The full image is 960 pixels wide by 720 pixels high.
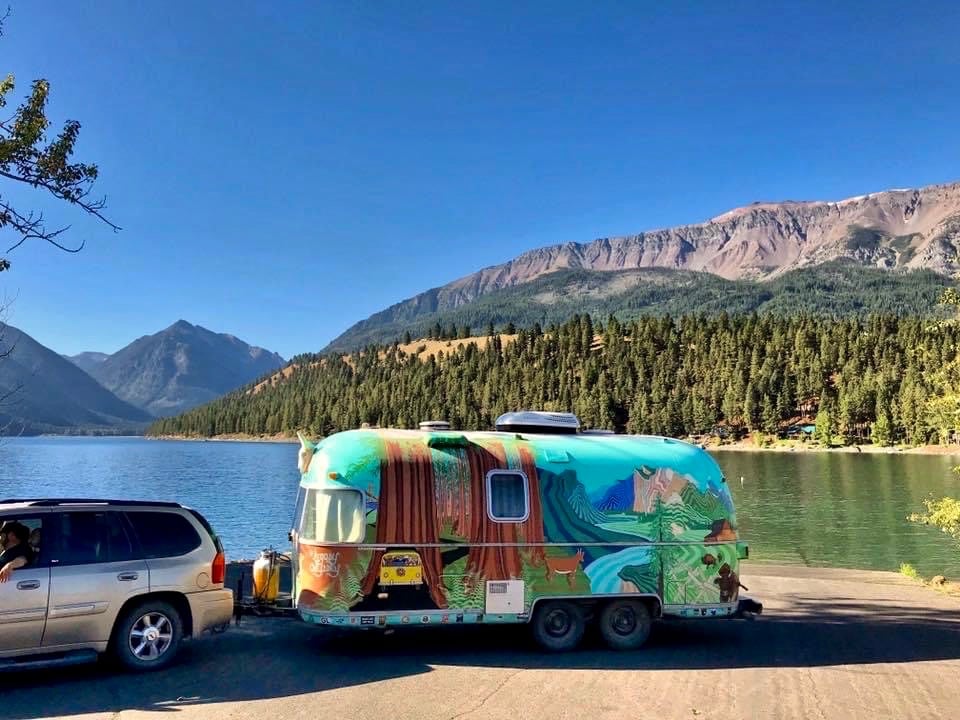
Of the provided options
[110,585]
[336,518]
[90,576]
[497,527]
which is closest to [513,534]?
[497,527]

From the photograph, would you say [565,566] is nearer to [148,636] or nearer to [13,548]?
[148,636]

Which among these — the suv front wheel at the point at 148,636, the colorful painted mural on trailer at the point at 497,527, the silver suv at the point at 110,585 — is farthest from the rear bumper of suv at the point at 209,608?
the colorful painted mural on trailer at the point at 497,527

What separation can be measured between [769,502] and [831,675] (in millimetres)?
49317

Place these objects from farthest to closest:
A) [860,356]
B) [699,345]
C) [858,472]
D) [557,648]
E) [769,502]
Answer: [699,345] → [860,356] → [858,472] → [769,502] → [557,648]

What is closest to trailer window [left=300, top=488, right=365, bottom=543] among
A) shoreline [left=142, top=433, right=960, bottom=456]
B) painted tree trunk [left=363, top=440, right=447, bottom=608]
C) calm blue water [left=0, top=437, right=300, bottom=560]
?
painted tree trunk [left=363, top=440, right=447, bottom=608]

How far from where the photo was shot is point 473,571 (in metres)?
11.9

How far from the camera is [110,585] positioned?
10352mm

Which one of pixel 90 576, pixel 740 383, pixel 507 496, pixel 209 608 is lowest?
pixel 209 608

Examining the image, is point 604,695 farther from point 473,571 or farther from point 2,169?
point 2,169

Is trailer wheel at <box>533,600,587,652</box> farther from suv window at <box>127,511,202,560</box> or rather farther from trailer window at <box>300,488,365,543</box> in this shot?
suv window at <box>127,511,202,560</box>

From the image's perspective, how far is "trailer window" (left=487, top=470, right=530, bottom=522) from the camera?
12.1 m

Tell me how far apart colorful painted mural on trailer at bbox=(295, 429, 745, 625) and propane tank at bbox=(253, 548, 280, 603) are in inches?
54.6

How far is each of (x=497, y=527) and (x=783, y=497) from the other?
55.3m

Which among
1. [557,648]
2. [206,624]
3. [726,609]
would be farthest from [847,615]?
[206,624]
